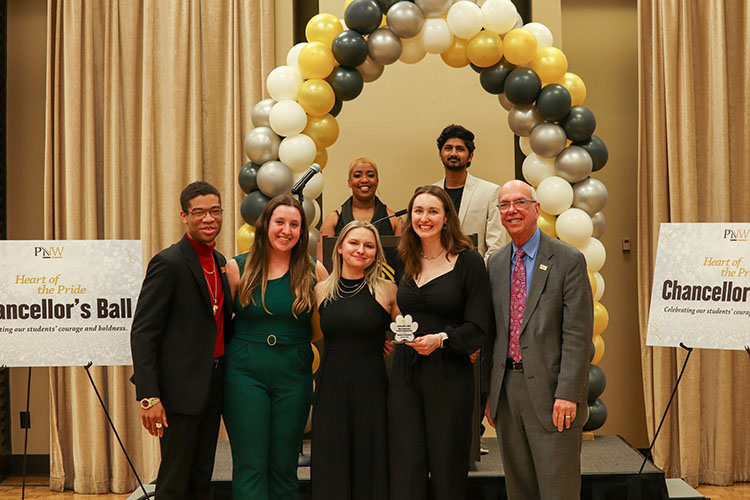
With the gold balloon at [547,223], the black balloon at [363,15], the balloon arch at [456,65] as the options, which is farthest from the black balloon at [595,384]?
the black balloon at [363,15]

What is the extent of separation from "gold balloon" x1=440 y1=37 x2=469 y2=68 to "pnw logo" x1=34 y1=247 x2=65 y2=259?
254 centimetres

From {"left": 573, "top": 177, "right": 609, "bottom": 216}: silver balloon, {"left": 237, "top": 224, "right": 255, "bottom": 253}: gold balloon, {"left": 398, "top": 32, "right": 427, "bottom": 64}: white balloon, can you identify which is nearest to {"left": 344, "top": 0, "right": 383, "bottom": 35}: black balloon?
{"left": 398, "top": 32, "right": 427, "bottom": 64}: white balloon

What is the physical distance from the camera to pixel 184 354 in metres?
Answer: 3.03

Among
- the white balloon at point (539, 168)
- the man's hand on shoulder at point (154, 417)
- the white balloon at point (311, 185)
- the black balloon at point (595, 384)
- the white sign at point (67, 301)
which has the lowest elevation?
the black balloon at point (595, 384)

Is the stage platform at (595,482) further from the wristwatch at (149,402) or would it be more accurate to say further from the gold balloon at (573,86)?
the gold balloon at (573,86)

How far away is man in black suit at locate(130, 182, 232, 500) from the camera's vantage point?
2988 millimetres

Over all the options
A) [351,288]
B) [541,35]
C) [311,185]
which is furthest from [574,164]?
[351,288]

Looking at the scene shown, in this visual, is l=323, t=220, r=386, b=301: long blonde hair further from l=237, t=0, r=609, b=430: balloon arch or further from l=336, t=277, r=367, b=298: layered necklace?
l=237, t=0, r=609, b=430: balloon arch

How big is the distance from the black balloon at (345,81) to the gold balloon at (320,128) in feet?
0.59

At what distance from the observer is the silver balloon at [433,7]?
4312mm

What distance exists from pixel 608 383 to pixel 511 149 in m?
1.98

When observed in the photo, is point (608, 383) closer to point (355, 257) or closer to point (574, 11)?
point (574, 11)

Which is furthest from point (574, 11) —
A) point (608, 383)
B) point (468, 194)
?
point (608, 383)

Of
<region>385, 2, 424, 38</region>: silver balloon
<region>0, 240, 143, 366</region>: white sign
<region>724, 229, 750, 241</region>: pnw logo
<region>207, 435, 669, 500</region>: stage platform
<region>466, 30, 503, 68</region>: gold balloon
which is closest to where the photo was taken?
<region>0, 240, 143, 366</region>: white sign
